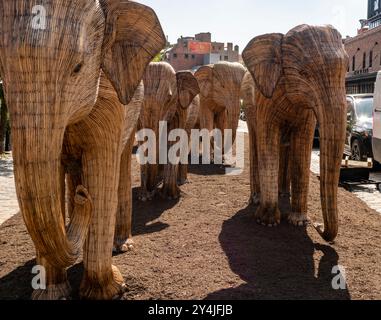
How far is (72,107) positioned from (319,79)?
9.33 feet

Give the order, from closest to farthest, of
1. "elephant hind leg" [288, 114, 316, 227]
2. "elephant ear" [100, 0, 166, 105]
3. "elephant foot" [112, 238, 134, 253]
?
"elephant ear" [100, 0, 166, 105] < "elephant foot" [112, 238, 134, 253] < "elephant hind leg" [288, 114, 316, 227]

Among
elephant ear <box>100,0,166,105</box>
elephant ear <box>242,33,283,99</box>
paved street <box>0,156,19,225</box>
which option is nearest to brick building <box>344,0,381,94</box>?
paved street <box>0,156,19,225</box>

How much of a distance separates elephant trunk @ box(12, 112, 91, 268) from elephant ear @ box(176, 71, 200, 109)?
5211 mm

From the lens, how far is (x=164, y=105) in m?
6.59

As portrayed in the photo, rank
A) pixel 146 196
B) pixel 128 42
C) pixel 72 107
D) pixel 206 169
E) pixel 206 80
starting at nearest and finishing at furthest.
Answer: pixel 72 107 < pixel 128 42 < pixel 146 196 < pixel 206 169 < pixel 206 80

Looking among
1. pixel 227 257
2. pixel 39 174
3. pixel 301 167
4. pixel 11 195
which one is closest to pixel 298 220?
pixel 301 167

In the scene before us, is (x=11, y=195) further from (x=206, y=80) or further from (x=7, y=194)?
(x=206, y=80)

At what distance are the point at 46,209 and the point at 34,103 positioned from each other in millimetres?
526

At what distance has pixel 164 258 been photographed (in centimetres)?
453

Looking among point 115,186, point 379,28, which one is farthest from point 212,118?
point 379,28

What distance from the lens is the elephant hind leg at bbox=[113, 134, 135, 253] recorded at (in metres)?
4.45

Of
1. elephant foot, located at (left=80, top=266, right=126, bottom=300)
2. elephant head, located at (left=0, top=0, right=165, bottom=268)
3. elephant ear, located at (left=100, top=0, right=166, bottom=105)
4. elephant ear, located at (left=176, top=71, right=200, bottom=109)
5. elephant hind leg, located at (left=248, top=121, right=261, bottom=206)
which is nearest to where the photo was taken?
elephant head, located at (left=0, top=0, right=165, bottom=268)

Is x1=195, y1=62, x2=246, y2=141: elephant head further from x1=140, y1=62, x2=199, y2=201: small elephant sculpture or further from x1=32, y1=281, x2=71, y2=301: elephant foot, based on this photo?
x1=32, y1=281, x2=71, y2=301: elephant foot

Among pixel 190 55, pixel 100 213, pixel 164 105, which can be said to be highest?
pixel 190 55
